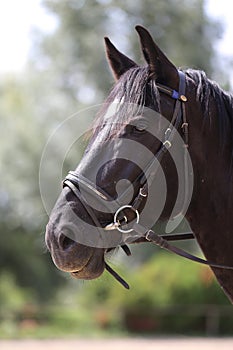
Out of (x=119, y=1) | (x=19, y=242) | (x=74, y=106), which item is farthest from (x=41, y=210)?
(x=119, y=1)

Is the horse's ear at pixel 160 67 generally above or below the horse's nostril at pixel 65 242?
above

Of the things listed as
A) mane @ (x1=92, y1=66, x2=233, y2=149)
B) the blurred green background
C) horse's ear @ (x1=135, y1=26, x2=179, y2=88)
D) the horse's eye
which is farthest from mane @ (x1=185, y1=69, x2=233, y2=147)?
the blurred green background

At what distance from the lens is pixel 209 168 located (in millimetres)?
2982

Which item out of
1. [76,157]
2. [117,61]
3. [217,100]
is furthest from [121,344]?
[217,100]

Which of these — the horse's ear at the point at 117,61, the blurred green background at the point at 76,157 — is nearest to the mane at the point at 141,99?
the horse's ear at the point at 117,61

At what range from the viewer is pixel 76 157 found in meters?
18.0

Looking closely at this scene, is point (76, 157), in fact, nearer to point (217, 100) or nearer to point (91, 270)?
point (217, 100)

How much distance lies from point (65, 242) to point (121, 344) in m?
12.8

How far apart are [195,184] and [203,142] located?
0.20 m

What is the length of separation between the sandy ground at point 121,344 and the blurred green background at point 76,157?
1.34 m

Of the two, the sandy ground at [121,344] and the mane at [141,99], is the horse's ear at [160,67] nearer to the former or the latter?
the mane at [141,99]

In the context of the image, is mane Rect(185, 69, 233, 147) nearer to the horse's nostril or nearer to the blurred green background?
the horse's nostril

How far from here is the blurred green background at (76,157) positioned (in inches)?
680

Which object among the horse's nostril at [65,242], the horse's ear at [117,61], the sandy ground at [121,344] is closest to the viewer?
the horse's nostril at [65,242]
